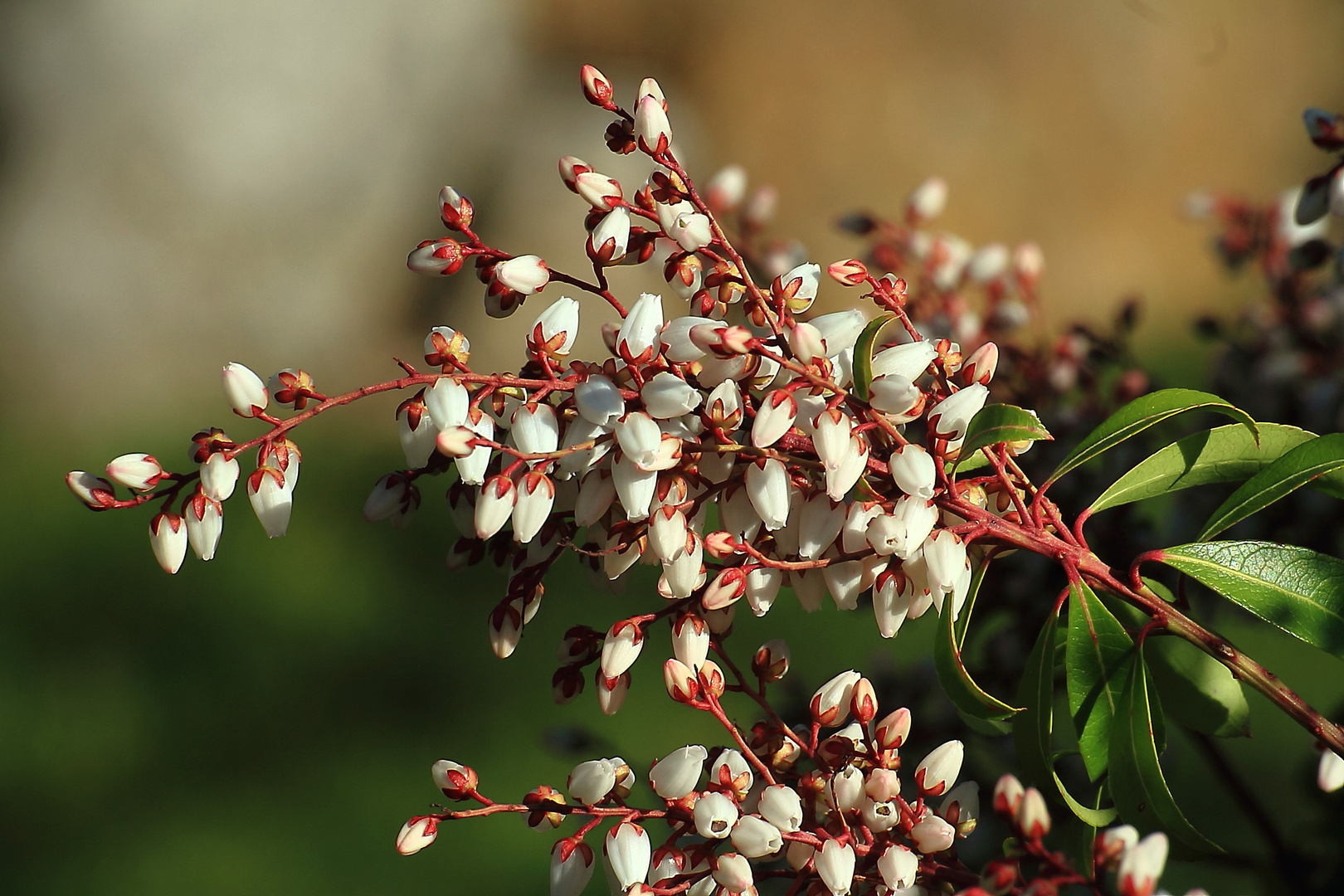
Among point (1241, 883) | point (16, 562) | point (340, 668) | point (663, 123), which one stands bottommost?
point (16, 562)

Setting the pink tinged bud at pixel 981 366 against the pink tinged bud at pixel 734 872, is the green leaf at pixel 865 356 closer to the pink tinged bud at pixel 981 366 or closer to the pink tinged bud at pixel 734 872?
the pink tinged bud at pixel 981 366

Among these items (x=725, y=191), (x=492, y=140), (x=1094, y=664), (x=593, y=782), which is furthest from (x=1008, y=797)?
(x=492, y=140)

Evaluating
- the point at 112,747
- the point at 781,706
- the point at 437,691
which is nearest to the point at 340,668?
the point at 437,691

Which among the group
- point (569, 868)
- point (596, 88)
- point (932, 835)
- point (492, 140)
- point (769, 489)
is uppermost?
point (596, 88)

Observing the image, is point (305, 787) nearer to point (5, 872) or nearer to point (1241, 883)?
point (5, 872)

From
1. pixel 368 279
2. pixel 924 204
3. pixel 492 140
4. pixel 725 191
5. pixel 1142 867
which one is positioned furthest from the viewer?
pixel 492 140

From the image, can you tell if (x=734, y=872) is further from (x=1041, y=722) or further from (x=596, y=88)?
(x=596, y=88)
